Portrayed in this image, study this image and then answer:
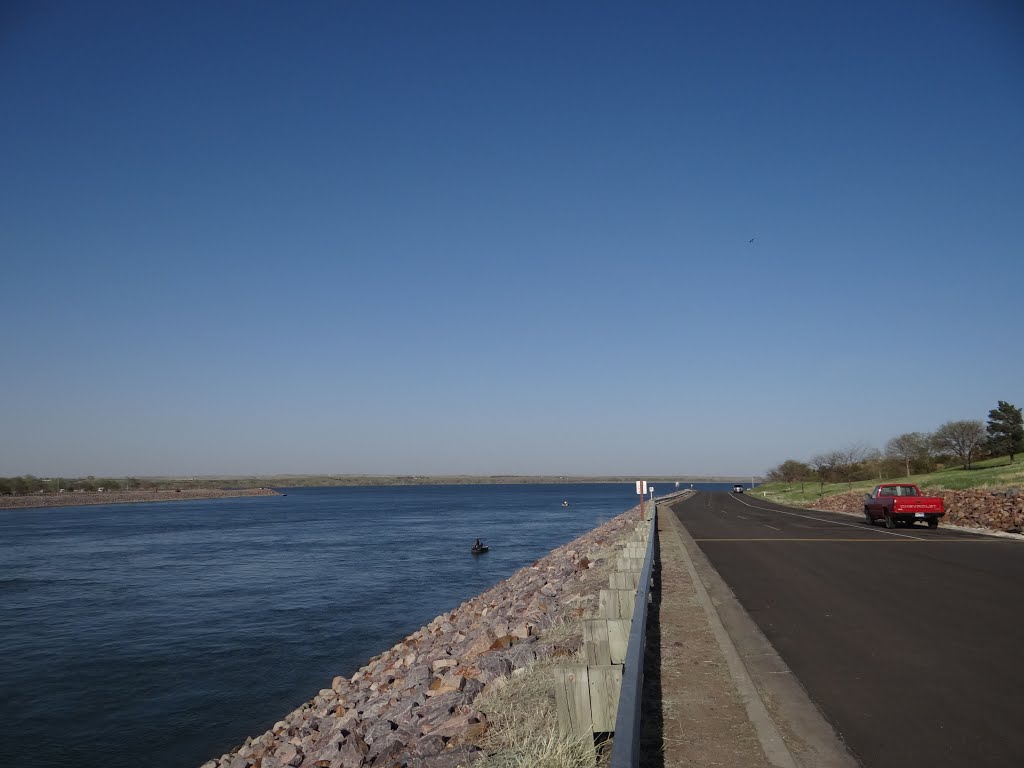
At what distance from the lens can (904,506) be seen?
22422 mm

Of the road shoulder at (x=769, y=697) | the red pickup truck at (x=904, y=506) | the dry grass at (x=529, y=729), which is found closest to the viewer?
the dry grass at (x=529, y=729)

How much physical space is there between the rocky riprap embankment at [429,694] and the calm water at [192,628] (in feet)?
6.14

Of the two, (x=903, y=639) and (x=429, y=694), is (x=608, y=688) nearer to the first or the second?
(x=429, y=694)

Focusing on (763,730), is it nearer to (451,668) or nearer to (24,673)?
(451,668)

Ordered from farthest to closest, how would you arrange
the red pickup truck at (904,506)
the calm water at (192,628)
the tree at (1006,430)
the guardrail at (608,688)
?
the tree at (1006,430), the red pickup truck at (904,506), the calm water at (192,628), the guardrail at (608,688)

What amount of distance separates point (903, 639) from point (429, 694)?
5550mm

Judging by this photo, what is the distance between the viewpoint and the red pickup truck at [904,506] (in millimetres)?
22219

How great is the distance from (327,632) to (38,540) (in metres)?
37.9

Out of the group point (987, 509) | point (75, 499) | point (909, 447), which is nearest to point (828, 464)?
point (909, 447)

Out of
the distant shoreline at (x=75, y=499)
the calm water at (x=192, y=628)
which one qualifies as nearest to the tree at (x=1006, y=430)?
the calm water at (x=192, y=628)

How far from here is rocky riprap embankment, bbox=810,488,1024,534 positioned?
20578 mm

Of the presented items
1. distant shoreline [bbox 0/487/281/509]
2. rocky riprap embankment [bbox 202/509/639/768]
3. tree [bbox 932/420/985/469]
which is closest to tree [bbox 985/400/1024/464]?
tree [bbox 932/420/985/469]

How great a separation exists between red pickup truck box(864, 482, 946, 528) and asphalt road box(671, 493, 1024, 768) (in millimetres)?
5904

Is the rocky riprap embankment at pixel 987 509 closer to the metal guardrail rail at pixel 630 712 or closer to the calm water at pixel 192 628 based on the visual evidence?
the calm water at pixel 192 628
